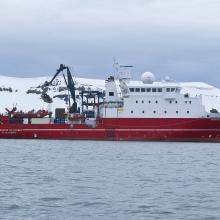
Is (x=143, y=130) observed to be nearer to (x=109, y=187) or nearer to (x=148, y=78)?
(x=148, y=78)

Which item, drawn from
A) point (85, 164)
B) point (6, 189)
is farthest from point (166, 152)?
point (6, 189)

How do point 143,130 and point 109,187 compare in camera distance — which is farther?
point 143,130

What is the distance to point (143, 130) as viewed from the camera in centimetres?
6234

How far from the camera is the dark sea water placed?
22.0 meters

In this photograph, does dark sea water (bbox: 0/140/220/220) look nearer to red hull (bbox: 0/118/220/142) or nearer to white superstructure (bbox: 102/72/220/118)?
red hull (bbox: 0/118/220/142)

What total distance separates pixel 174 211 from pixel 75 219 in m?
3.36

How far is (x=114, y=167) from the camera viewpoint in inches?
1395

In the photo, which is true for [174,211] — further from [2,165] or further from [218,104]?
[218,104]

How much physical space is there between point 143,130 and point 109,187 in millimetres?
35506

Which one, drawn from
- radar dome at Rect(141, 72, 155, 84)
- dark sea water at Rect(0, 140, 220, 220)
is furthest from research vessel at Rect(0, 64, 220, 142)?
dark sea water at Rect(0, 140, 220, 220)

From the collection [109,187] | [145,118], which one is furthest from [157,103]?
[109,187]

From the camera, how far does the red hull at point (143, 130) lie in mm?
61656

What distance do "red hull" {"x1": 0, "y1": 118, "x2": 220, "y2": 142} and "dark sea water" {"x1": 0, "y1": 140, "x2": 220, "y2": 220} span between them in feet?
59.2

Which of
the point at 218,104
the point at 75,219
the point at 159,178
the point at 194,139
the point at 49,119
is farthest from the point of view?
the point at 218,104
